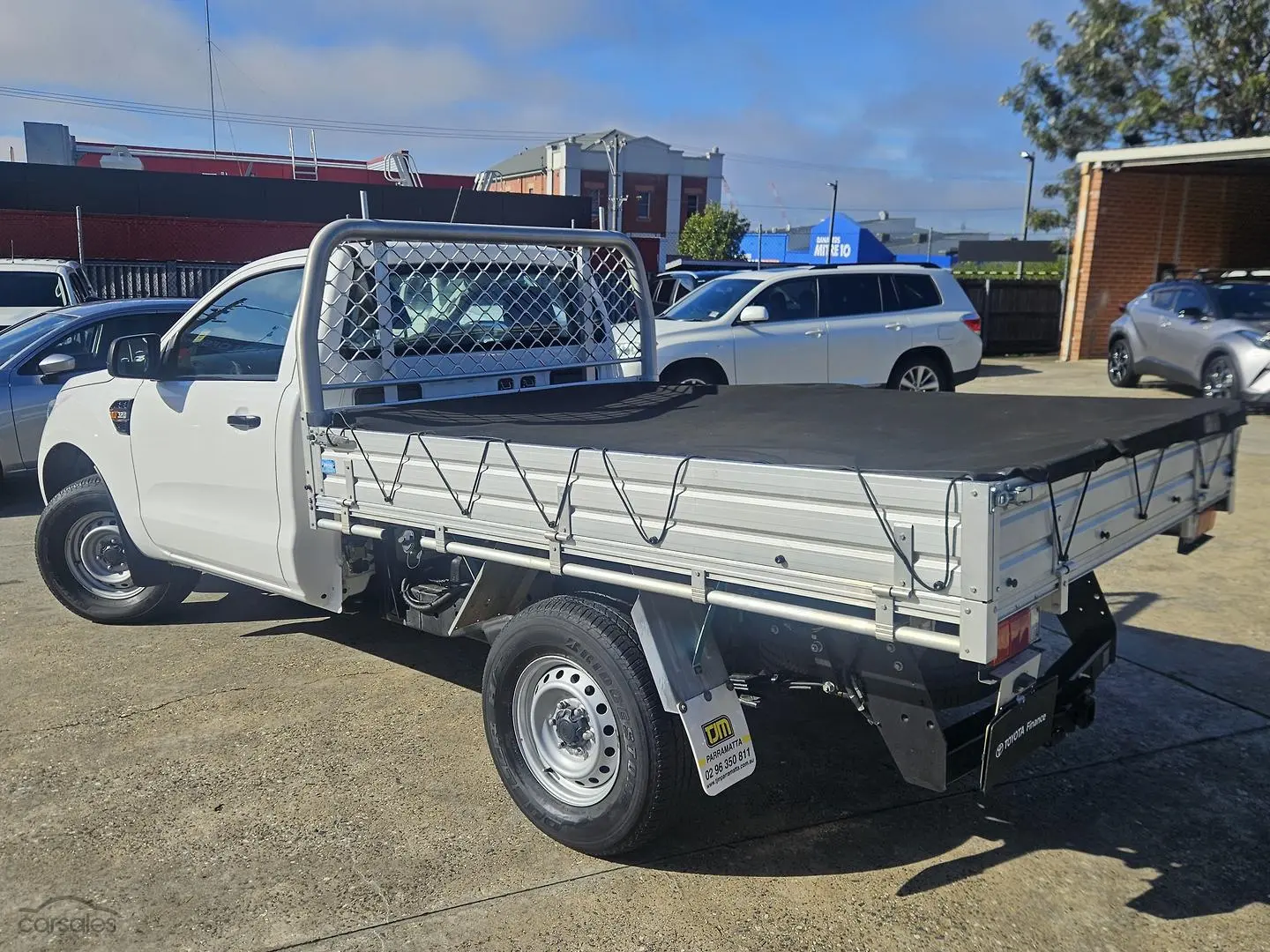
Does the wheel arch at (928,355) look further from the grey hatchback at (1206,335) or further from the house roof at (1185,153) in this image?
the house roof at (1185,153)

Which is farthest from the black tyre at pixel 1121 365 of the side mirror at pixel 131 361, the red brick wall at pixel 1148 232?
the side mirror at pixel 131 361

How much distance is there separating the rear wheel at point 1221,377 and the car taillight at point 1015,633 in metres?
11.4

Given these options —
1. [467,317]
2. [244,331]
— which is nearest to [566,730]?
[467,317]

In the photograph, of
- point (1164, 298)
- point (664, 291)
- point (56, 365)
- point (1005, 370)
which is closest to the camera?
point (56, 365)

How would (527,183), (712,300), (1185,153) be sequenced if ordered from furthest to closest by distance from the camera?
(527,183) → (1185,153) → (712,300)

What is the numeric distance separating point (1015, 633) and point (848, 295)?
9.72 meters

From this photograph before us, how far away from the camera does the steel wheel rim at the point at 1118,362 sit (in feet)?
50.2

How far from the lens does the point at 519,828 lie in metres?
3.68

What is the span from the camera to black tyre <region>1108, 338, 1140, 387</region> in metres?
15.2

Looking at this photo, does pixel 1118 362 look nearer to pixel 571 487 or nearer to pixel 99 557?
pixel 99 557

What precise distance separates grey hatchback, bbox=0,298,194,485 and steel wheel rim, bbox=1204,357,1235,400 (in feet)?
38.6

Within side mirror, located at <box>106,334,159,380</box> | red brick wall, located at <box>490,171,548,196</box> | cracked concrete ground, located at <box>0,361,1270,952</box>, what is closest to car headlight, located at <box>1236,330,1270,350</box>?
cracked concrete ground, located at <box>0,361,1270,952</box>

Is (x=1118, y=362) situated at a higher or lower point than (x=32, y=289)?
lower

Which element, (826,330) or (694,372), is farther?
(826,330)
